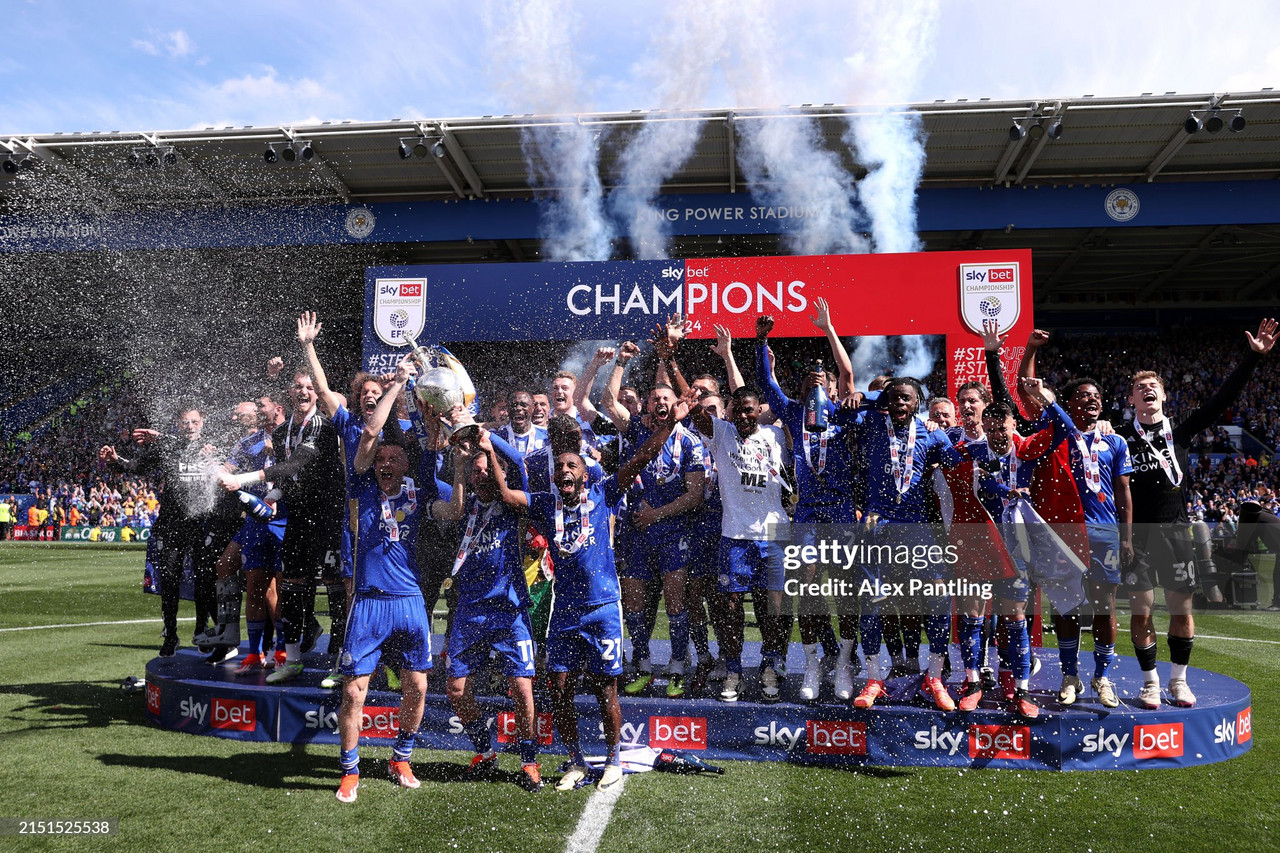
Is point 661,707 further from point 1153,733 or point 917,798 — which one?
point 1153,733

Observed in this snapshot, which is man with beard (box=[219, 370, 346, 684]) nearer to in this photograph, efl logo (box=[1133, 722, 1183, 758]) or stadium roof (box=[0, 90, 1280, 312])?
efl logo (box=[1133, 722, 1183, 758])

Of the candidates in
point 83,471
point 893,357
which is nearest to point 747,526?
point 893,357

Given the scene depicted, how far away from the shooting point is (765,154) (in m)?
19.2

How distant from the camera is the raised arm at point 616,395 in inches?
210

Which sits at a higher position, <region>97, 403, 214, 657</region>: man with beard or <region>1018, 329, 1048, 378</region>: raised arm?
<region>1018, 329, 1048, 378</region>: raised arm

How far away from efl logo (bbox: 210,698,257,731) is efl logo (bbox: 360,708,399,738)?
73 cm

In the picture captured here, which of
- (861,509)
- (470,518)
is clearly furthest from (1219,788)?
(470,518)

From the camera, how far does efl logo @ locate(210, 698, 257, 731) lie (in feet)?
17.3

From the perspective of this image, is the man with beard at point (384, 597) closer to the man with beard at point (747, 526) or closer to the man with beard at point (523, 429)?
the man with beard at point (523, 429)

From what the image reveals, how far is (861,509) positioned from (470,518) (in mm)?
2502

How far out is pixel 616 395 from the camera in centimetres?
586

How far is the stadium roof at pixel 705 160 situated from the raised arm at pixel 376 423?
49.7ft
